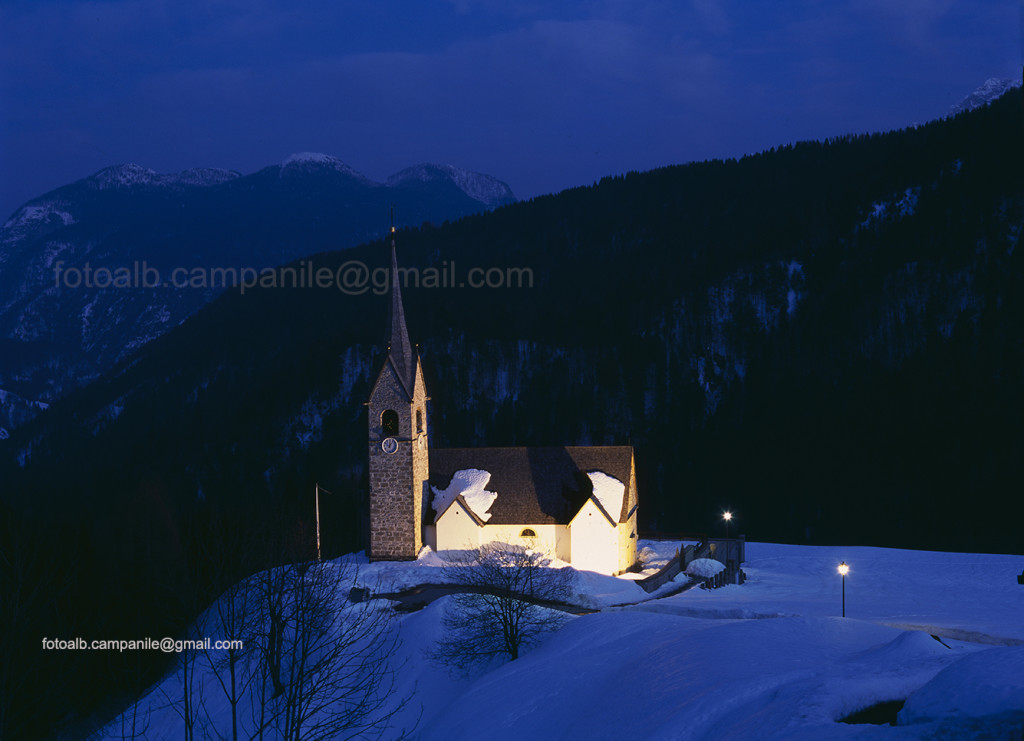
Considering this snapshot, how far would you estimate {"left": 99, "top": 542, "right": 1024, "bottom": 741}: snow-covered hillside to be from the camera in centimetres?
1338

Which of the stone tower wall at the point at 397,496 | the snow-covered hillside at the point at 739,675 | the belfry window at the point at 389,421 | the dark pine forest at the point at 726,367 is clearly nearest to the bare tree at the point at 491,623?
the snow-covered hillside at the point at 739,675

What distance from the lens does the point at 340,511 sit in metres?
71.2

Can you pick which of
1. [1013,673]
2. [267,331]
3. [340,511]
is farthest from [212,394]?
[1013,673]

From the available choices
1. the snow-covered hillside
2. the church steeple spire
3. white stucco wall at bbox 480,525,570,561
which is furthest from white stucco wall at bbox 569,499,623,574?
the church steeple spire

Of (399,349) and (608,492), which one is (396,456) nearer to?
(399,349)

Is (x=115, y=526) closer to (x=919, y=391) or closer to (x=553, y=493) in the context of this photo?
(x=553, y=493)

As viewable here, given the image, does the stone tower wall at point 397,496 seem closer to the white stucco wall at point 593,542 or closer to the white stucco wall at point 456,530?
the white stucco wall at point 456,530

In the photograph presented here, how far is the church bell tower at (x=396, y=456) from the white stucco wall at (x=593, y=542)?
883cm

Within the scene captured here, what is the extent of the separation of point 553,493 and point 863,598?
17012mm

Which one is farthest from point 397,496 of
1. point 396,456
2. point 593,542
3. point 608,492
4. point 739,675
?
point 739,675

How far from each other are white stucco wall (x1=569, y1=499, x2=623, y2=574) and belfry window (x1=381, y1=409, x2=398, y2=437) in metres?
11.3

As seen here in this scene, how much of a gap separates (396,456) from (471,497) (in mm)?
4936

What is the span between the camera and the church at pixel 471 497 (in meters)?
46.3

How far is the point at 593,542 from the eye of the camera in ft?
152
